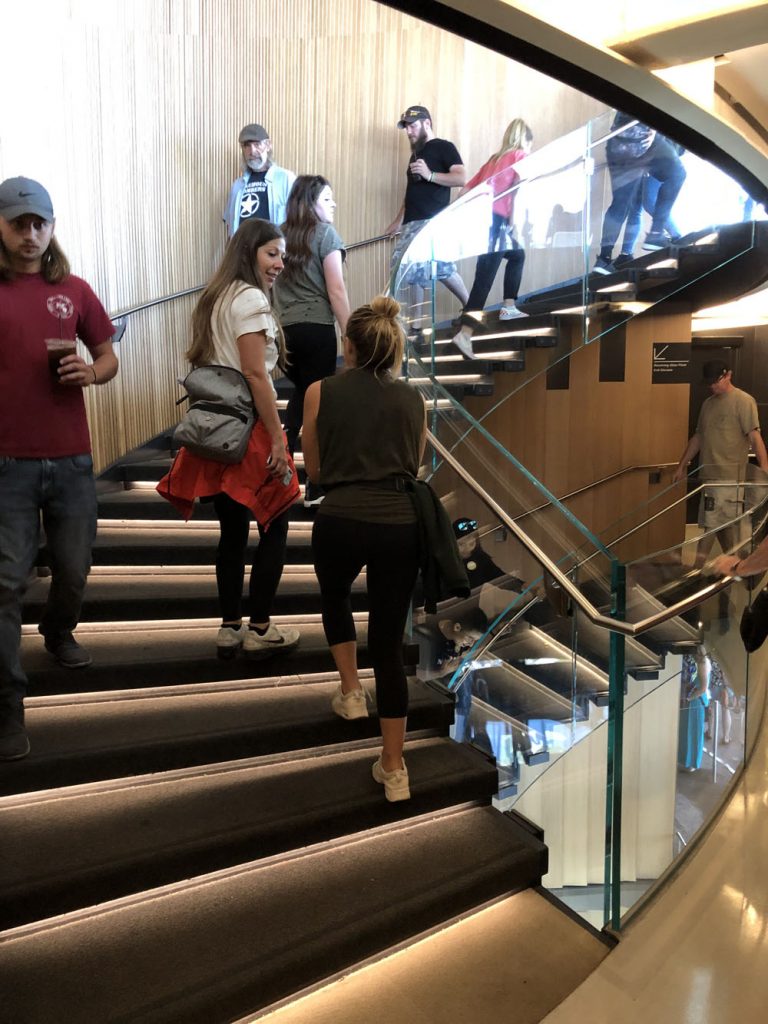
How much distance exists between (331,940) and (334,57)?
21.4ft

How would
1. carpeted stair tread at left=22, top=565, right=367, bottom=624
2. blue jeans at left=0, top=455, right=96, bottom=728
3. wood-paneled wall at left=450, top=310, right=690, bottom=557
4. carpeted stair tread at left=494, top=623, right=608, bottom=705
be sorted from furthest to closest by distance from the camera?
wood-paneled wall at left=450, top=310, right=690, bottom=557 → carpeted stair tread at left=22, top=565, right=367, bottom=624 → carpeted stair tread at left=494, top=623, right=608, bottom=705 → blue jeans at left=0, top=455, right=96, bottom=728

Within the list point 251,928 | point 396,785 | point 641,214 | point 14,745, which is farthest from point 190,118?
point 251,928

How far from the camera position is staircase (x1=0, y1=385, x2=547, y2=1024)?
1882 mm

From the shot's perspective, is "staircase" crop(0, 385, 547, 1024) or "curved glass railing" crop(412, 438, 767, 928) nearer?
"staircase" crop(0, 385, 547, 1024)

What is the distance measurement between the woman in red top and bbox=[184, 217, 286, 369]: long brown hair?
2527 millimetres

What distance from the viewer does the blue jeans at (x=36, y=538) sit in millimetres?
2213

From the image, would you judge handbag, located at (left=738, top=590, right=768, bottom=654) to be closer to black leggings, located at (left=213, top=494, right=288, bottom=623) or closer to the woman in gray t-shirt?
black leggings, located at (left=213, top=494, right=288, bottom=623)

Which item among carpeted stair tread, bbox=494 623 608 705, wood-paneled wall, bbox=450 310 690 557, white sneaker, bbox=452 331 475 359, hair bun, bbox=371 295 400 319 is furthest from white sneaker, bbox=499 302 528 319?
hair bun, bbox=371 295 400 319

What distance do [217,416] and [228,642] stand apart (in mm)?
822

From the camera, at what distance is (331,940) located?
6.55 feet

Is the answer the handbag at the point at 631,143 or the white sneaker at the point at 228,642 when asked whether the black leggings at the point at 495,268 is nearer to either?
the handbag at the point at 631,143

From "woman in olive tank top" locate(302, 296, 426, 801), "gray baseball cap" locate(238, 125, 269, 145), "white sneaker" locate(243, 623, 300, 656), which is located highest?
"gray baseball cap" locate(238, 125, 269, 145)

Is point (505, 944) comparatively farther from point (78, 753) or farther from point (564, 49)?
point (564, 49)

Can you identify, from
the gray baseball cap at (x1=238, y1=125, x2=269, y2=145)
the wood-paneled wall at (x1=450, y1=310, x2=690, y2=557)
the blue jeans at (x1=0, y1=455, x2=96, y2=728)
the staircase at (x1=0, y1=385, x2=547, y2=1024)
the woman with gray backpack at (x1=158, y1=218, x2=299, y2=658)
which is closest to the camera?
the staircase at (x1=0, y1=385, x2=547, y2=1024)
